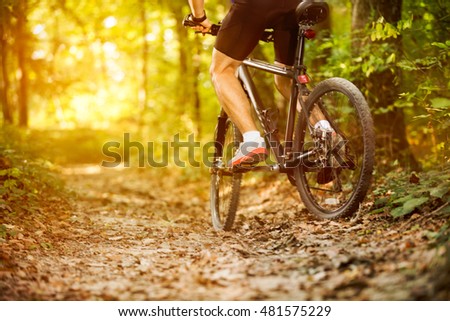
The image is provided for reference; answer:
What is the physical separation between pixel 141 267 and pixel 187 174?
251 inches

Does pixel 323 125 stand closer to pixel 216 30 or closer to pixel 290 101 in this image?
pixel 290 101

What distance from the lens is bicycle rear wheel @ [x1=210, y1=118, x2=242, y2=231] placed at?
440 centimetres

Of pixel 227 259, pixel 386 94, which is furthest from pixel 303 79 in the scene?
pixel 386 94

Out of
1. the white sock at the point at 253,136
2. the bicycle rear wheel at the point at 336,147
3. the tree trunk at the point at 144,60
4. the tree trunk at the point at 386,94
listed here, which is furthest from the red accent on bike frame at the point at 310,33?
the tree trunk at the point at 144,60

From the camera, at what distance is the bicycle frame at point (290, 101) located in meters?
3.70

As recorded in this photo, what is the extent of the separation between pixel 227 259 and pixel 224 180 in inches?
71.9

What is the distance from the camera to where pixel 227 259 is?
3076mm

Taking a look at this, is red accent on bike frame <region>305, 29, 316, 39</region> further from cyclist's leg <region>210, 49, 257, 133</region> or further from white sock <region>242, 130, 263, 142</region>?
white sock <region>242, 130, 263, 142</region>

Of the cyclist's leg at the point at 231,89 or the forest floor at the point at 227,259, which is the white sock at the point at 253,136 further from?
the forest floor at the point at 227,259

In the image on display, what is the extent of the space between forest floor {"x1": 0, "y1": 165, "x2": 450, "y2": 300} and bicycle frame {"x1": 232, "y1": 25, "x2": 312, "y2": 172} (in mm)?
503

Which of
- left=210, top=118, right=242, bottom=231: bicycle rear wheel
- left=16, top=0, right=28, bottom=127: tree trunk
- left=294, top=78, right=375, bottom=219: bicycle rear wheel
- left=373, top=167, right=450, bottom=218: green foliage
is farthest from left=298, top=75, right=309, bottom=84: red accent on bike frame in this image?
left=16, top=0, right=28, bottom=127: tree trunk
